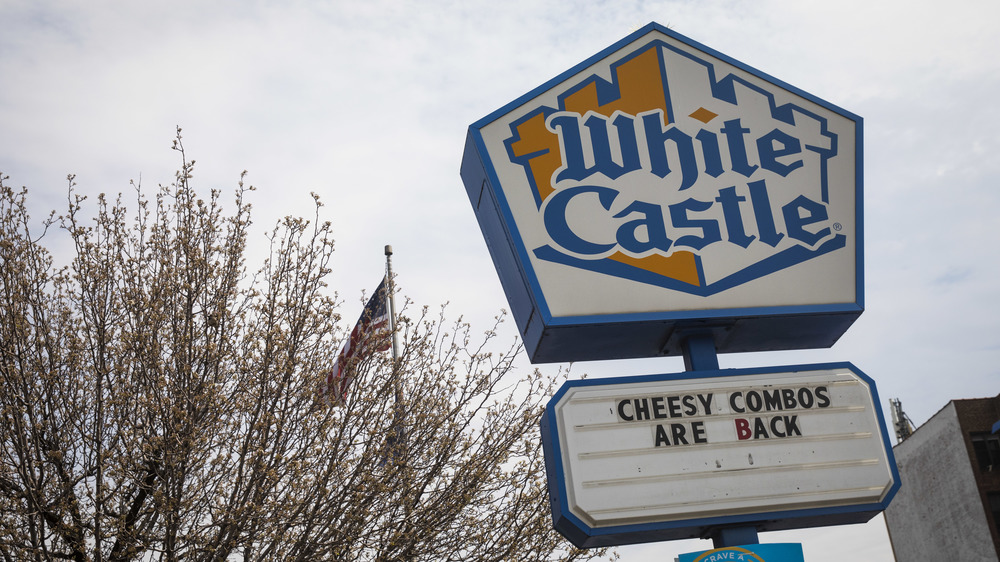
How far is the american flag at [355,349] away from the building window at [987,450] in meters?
24.9

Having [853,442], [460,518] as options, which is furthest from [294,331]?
[853,442]

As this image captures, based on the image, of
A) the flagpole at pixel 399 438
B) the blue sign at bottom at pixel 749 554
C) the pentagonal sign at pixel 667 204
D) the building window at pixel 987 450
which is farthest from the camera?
the building window at pixel 987 450

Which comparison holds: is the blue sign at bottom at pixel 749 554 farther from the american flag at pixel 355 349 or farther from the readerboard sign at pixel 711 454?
the american flag at pixel 355 349

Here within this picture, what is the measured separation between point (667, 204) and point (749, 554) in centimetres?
273

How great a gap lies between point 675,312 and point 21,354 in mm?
7328

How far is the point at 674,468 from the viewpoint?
5.95 metres

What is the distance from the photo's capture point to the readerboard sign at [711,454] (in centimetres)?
583

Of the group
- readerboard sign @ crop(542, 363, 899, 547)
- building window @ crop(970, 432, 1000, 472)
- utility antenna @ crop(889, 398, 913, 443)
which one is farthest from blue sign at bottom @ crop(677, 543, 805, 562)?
utility antenna @ crop(889, 398, 913, 443)

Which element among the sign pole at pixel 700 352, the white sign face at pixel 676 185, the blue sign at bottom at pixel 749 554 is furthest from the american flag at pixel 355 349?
the blue sign at bottom at pixel 749 554

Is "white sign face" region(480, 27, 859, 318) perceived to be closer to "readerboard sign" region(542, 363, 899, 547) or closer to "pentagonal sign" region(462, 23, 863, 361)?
"pentagonal sign" region(462, 23, 863, 361)

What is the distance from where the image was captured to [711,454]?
603cm

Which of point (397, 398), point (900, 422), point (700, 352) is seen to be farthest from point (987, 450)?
point (700, 352)

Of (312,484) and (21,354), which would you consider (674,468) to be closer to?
(312,484)

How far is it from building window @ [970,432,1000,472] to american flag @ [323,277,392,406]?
Result: 24.9m
